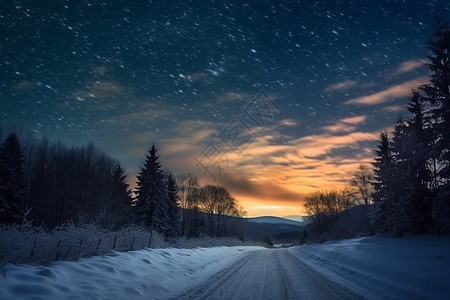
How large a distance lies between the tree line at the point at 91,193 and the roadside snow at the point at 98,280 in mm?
15952

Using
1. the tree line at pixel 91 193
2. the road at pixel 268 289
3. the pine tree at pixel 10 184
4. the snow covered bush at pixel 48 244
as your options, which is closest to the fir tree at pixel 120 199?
the tree line at pixel 91 193

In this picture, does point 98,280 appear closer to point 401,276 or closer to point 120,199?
point 401,276

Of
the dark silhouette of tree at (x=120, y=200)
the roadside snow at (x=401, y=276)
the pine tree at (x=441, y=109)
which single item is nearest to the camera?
the roadside snow at (x=401, y=276)

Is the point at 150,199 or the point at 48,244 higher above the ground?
the point at 150,199

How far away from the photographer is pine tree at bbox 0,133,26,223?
3072 centimetres

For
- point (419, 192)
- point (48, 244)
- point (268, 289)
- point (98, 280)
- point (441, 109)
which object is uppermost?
point (441, 109)

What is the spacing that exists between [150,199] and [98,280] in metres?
31.1

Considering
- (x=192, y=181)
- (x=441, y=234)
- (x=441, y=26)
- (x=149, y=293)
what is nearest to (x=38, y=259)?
(x=149, y=293)

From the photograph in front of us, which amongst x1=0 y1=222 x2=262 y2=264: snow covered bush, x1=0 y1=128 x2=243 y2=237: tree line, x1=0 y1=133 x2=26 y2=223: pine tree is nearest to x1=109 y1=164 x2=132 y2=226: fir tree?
x1=0 y1=128 x2=243 y2=237: tree line

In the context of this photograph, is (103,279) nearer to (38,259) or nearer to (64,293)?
(64,293)

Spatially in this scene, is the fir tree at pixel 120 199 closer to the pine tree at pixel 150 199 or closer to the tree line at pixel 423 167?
the pine tree at pixel 150 199

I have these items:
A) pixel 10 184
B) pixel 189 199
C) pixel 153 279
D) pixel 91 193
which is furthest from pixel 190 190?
pixel 153 279

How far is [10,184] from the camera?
105 ft

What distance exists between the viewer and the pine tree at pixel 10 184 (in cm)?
3072
